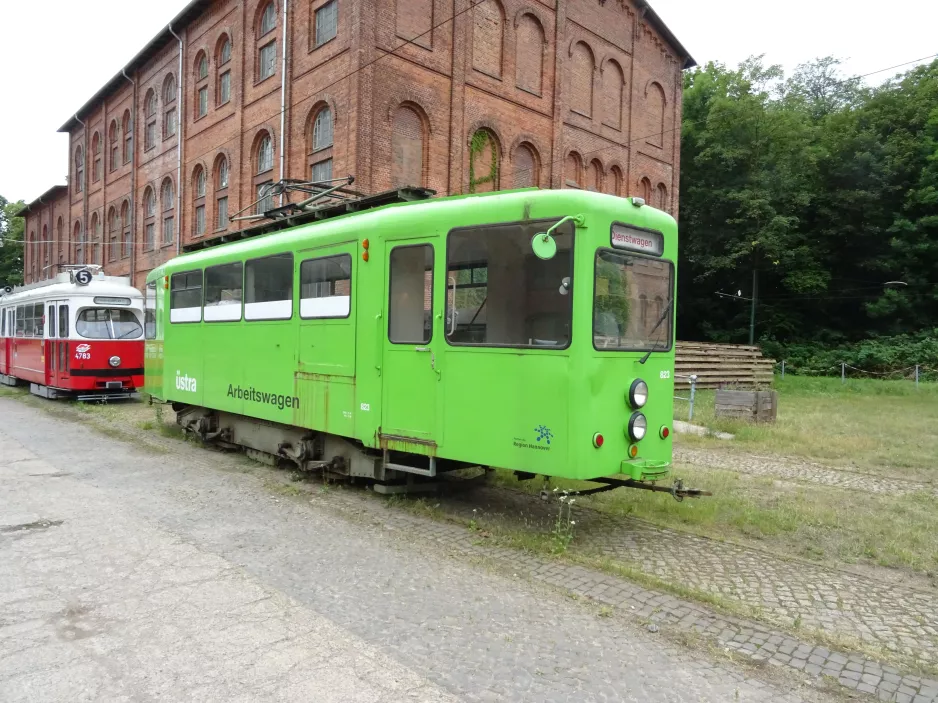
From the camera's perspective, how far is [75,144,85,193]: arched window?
41.4 meters

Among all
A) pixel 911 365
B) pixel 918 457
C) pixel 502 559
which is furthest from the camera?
pixel 911 365

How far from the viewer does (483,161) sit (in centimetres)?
2348

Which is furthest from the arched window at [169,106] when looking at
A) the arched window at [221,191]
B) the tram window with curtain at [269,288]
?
the tram window with curtain at [269,288]

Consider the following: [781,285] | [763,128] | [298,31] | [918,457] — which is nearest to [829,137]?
[763,128]

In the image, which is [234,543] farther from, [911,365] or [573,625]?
[911,365]

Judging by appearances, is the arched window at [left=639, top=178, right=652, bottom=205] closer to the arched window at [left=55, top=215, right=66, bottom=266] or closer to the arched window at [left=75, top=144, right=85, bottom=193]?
the arched window at [left=75, top=144, right=85, bottom=193]

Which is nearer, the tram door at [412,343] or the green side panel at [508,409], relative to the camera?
the green side panel at [508,409]

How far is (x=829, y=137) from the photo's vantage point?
3938 cm

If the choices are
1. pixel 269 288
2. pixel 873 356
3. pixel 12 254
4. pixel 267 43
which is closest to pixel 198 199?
pixel 267 43

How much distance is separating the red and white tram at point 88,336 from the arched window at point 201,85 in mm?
12724

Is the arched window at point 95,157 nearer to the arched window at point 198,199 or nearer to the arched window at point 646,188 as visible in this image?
the arched window at point 198,199

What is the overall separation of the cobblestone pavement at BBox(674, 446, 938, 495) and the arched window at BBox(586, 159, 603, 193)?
1954cm

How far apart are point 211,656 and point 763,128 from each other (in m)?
40.8

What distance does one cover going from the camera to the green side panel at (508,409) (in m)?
5.56
